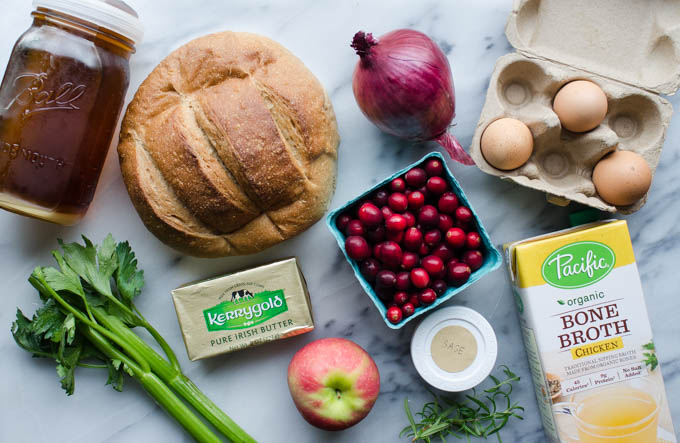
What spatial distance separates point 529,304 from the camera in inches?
45.4

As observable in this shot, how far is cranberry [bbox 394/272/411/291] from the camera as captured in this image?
3.75ft

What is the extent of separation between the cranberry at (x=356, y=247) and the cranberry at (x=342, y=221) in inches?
1.5

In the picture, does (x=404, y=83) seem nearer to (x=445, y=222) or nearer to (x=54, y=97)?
(x=445, y=222)

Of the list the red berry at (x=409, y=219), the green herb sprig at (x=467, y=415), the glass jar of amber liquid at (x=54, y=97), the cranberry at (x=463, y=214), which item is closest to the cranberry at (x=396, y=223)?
the red berry at (x=409, y=219)

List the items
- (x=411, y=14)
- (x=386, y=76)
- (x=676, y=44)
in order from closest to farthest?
(x=386, y=76), (x=676, y=44), (x=411, y=14)

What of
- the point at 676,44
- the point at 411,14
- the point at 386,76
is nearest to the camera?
the point at 386,76

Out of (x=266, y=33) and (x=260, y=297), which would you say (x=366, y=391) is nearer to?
(x=260, y=297)

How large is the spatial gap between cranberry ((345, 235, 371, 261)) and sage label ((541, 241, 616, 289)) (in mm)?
407

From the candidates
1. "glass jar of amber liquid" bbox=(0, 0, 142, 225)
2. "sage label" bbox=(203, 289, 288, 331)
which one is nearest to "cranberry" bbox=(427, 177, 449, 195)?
"sage label" bbox=(203, 289, 288, 331)

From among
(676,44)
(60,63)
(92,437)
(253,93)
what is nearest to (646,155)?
(676,44)

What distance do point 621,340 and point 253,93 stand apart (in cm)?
103

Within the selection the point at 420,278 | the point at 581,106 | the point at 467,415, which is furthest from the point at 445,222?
the point at 467,415

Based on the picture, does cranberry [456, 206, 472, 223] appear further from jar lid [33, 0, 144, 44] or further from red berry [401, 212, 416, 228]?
jar lid [33, 0, 144, 44]

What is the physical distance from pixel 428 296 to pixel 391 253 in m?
0.13
